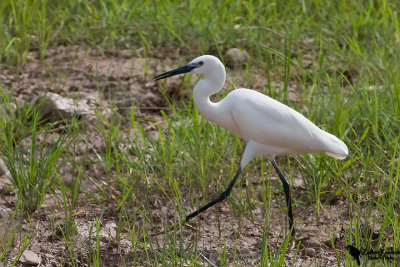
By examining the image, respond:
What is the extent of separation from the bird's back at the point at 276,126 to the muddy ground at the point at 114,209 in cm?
32

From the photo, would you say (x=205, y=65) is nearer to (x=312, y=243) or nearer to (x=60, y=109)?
(x=312, y=243)

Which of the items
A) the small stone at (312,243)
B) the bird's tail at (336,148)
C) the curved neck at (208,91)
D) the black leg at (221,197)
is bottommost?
the small stone at (312,243)

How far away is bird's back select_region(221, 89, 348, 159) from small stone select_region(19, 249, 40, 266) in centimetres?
108

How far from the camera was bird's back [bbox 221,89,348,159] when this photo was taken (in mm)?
3404

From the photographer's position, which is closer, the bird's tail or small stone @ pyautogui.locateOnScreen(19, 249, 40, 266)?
small stone @ pyautogui.locateOnScreen(19, 249, 40, 266)

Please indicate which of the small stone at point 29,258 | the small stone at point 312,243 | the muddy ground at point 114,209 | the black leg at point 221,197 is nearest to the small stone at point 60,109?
the muddy ground at point 114,209

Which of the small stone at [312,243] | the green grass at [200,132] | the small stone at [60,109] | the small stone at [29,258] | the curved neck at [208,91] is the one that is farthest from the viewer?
the small stone at [60,109]

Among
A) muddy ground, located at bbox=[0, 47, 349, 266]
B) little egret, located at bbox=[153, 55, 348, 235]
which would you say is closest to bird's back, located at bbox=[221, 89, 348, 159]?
little egret, located at bbox=[153, 55, 348, 235]

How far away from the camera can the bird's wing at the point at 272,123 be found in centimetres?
342

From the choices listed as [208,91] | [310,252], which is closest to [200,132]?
[208,91]

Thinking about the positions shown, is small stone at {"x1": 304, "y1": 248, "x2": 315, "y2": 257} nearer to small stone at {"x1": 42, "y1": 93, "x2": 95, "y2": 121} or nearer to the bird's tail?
the bird's tail

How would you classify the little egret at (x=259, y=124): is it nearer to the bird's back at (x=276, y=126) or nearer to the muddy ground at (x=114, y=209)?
the bird's back at (x=276, y=126)

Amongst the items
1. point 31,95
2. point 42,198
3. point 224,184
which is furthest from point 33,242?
point 31,95

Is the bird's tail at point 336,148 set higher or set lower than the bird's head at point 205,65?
lower
